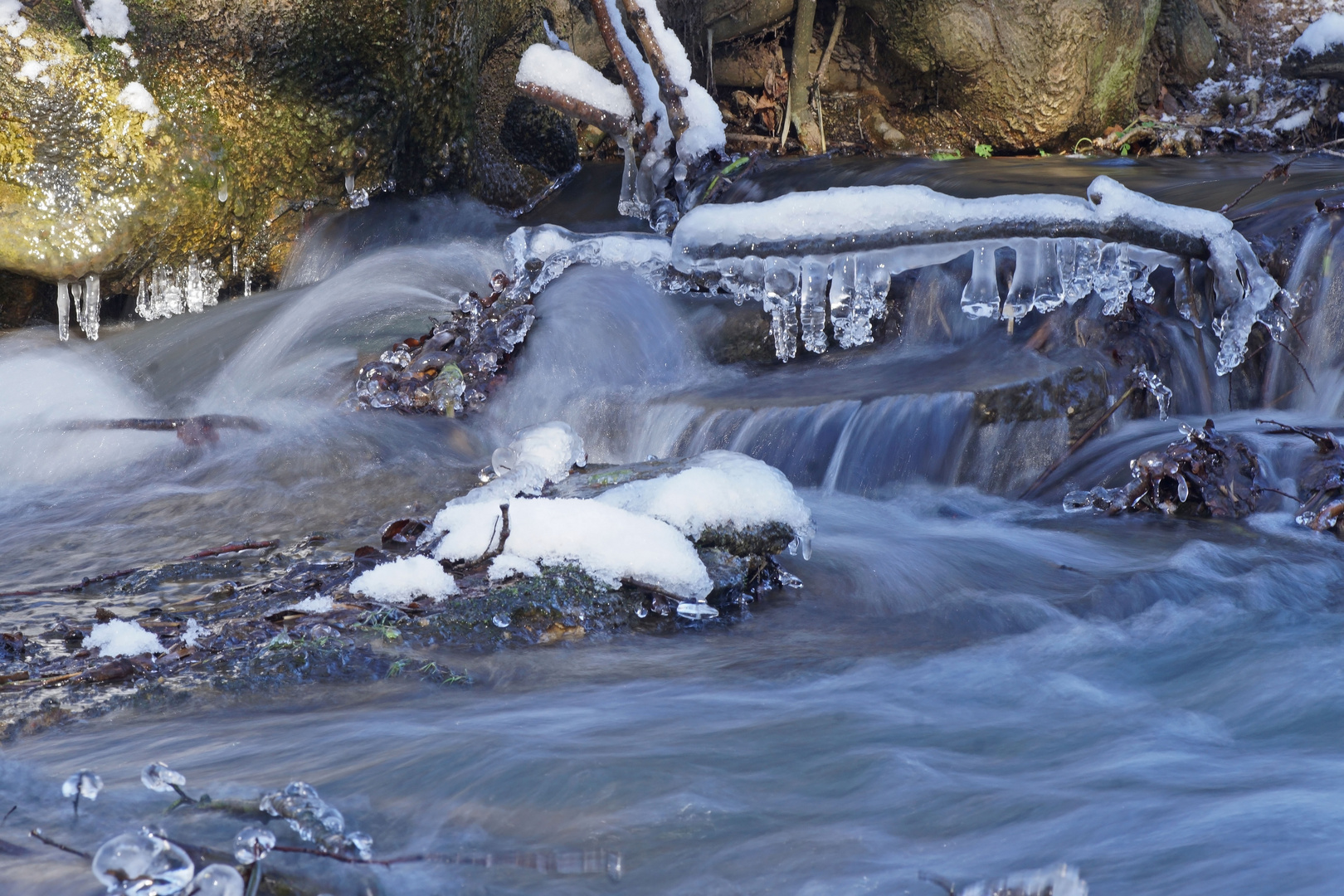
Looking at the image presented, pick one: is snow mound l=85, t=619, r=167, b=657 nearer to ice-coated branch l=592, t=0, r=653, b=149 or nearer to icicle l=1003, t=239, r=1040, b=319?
icicle l=1003, t=239, r=1040, b=319

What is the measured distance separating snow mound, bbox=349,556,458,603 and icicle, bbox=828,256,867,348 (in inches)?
111

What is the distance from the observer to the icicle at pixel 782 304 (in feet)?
17.7

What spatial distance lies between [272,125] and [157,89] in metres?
0.76

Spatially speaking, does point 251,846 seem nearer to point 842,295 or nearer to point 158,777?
point 158,777

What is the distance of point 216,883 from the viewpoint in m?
1.45

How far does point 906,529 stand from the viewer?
4.48 metres

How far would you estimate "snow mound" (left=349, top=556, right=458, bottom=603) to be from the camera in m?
3.22

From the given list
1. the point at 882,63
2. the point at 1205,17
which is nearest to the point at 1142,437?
the point at 882,63

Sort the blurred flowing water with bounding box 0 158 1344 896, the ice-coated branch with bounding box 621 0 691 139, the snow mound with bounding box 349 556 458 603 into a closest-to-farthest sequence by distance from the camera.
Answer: the blurred flowing water with bounding box 0 158 1344 896 → the snow mound with bounding box 349 556 458 603 → the ice-coated branch with bounding box 621 0 691 139

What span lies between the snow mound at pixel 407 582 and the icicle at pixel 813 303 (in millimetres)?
2726

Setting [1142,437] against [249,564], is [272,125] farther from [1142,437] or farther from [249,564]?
[1142,437]

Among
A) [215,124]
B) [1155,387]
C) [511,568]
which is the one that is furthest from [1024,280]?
[215,124]

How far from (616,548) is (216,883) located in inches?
74.7

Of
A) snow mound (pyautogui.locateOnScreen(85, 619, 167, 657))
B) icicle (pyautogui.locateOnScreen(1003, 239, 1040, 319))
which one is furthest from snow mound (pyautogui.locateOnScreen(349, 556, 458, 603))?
icicle (pyautogui.locateOnScreen(1003, 239, 1040, 319))
